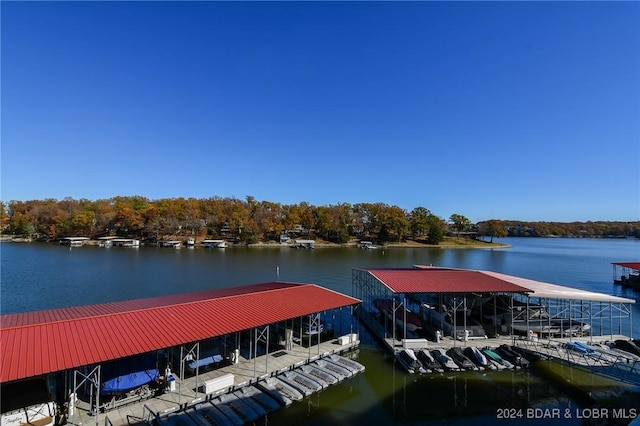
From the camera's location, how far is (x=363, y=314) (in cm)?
3081

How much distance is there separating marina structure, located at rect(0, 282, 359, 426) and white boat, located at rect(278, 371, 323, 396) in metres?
0.15

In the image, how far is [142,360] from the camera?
15.4m

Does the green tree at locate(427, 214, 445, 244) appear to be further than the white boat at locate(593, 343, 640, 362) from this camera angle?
Yes

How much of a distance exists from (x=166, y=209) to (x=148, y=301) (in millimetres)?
106102

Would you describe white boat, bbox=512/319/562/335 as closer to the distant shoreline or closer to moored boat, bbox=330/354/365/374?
moored boat, bbox=330/354/365/374

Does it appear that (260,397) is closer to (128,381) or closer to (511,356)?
(128,381)

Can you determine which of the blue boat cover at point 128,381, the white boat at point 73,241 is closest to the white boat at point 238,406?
the blue boat cover at point 128,381

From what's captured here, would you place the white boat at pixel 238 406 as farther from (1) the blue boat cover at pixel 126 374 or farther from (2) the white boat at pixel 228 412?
(1) the blue boat cover at pixel 126 374

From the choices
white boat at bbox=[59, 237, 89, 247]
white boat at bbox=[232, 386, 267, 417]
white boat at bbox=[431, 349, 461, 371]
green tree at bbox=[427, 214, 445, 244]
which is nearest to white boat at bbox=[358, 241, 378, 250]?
green tree at bbox=[427, 214, 445, 244]

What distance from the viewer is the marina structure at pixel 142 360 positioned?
1207cm

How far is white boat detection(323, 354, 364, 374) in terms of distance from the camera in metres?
18.9

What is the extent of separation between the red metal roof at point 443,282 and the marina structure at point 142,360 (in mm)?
6147

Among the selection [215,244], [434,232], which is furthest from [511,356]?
[434,232]

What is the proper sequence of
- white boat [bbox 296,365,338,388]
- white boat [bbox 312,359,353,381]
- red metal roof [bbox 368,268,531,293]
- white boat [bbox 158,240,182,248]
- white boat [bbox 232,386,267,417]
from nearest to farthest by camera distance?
1. white boat [bbox 232,386,267,417]
2. white boat [bbox 296,365,338,388]
3. white boat [bbox 312,359,353,381]
4. red metal roof [bbox 368,268,531,293]
5. white boat [bbox 158,240,182,248]
